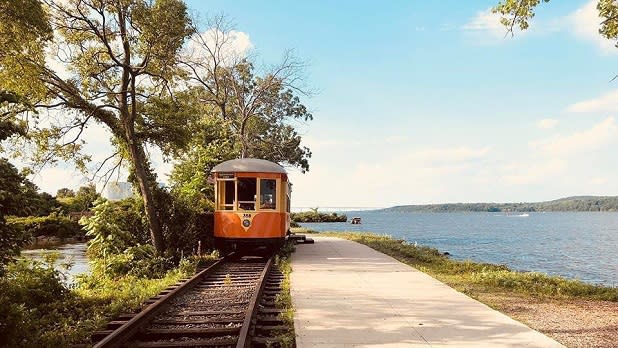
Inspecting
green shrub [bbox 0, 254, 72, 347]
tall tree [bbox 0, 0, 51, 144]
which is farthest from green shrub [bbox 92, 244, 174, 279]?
tall tree [bbox 0, 0, 51, 144]

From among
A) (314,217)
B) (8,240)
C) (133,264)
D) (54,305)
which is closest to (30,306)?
(54,305)

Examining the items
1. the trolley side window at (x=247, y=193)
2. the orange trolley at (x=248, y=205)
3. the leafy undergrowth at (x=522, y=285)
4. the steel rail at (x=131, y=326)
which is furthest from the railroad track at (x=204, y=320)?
the trolley side window at (x=247, y=193)

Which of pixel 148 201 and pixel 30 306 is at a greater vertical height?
pixel 148 201

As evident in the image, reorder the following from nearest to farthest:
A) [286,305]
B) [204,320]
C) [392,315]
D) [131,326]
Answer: [131,326] < [204,320] < [392,315] < [286,305]

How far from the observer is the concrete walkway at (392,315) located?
6.37 metres

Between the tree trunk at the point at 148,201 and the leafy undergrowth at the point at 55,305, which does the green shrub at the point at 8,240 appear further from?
the tree trunk at the point at 148,201

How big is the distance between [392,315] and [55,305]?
6046mm

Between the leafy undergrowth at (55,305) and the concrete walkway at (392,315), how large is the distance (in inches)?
112

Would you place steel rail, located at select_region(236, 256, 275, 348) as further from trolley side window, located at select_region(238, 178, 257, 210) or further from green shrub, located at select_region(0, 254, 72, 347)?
trolley side window, located at select_region(238, 178, 257, 210)

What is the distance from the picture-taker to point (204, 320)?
7391 millimetres

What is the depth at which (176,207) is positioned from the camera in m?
16.6

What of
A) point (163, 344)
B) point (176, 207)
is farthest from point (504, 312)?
point (176, 207)

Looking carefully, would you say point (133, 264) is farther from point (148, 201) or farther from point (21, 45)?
point (21, 45)

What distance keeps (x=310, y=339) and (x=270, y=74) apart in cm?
3087
